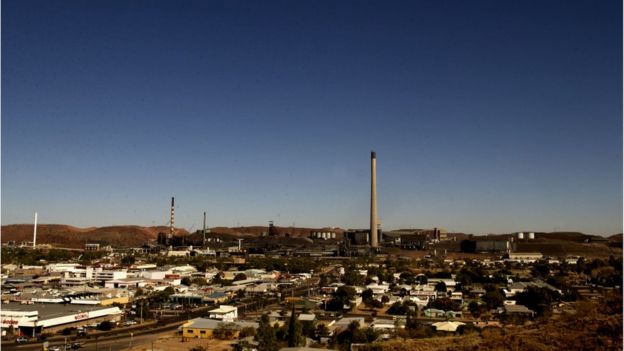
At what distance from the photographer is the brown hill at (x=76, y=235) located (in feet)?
168

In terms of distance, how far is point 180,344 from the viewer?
11.1m

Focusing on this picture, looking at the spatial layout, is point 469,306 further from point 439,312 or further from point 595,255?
point 595,255

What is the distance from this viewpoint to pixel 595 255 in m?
30.7

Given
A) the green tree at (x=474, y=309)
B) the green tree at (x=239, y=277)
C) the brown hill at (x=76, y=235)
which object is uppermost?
the brown hill at (x=76, y=235)

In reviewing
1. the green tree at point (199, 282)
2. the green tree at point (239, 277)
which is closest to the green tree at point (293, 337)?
the green tree at point (199, 282)

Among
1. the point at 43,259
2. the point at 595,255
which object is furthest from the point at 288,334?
the point at 43,259

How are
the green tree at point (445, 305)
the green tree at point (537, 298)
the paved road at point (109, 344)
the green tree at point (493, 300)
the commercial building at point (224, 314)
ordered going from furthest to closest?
the green tree at point (493, 300) < the green tree at point (445, 305) < the green tree at point (537, 298) < the commercial building at point (224, 314) < the paved road at point (109, 344)

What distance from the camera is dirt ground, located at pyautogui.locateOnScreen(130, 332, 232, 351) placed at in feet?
34.7

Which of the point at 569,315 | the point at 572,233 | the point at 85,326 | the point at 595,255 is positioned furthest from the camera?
the point at 572,233

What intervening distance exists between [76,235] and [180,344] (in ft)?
174

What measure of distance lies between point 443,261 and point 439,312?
746 inches

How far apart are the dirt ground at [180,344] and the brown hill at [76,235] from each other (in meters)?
40.6

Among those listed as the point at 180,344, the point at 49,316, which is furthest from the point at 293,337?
the point at 49,316

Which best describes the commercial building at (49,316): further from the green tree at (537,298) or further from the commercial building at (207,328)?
the green tree at (537,298)
